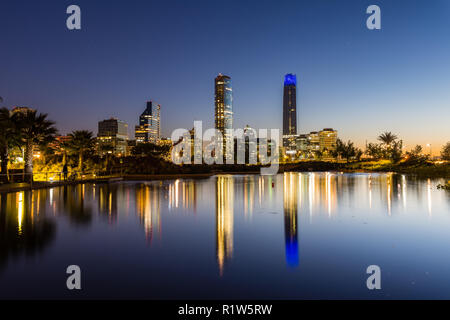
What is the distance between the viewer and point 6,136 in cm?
2498

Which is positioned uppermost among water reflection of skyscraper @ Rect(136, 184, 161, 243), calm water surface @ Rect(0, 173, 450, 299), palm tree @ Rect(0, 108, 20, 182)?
palm tree @ Rect(0, 108, 20, 182)

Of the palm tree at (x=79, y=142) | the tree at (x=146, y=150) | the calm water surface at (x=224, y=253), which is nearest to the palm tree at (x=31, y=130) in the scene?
the palm tree at (x=79, y=142)

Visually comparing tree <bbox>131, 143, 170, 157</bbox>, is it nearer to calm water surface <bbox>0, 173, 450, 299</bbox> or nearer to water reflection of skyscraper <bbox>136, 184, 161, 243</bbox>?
water reflection of skyscraper <bbox>136, 184, 161, 243</bbox>

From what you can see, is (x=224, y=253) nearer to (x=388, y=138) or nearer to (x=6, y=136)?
(x=6, y=136)

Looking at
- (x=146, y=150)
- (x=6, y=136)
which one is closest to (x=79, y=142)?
(x=6, y=136)

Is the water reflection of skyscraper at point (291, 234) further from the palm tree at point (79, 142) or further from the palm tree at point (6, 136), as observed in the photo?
the palm tree at point (79, 142)

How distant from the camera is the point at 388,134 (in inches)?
3696

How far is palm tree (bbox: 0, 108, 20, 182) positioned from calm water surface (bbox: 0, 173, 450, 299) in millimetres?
13773

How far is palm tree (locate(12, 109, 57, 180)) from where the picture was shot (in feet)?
88.9

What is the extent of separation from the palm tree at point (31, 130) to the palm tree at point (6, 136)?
74 centimetres

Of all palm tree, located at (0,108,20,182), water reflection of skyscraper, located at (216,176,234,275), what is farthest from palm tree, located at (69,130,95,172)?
water reflection of skyscraper, located at (216,176,234,275)
